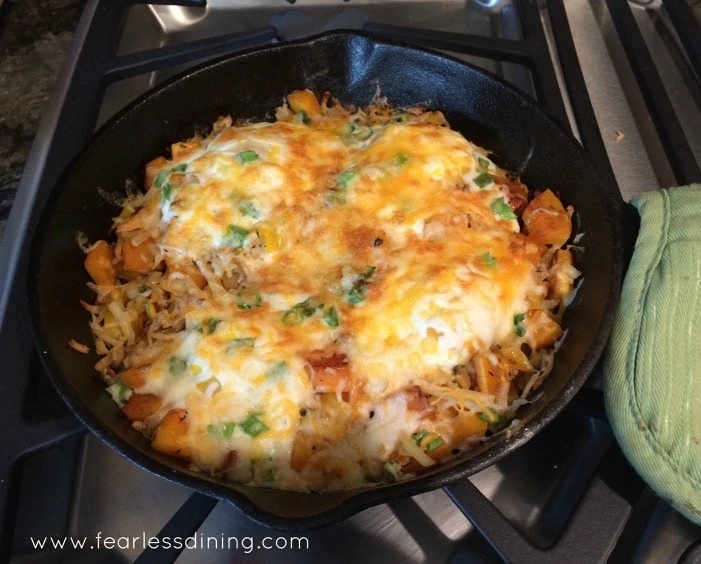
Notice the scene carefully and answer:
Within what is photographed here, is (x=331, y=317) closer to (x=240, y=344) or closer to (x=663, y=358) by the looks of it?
(x=240, y=344)

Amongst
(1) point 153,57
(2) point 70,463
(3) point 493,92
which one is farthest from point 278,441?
(1) point 153,57

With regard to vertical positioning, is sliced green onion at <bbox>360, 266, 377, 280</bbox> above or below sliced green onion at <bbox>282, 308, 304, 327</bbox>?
below

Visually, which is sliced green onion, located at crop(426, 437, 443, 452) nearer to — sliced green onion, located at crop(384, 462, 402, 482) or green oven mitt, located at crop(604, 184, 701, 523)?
sliced green onion, located at crop(384, 462, 402, 482)

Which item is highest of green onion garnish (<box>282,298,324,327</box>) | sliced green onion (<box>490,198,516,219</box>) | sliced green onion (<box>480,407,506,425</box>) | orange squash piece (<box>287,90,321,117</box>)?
orange squash piece (<box>287,90,321,117</box>)

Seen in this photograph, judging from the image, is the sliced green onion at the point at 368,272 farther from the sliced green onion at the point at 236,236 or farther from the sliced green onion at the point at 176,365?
the sliced green onion at the point at 176,365

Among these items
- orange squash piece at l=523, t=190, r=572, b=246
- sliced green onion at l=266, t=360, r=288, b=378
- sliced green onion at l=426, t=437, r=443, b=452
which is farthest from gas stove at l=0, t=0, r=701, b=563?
sliced green onion at l=266, t=360, r=288, b=378

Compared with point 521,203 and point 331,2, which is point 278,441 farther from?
point 331,2

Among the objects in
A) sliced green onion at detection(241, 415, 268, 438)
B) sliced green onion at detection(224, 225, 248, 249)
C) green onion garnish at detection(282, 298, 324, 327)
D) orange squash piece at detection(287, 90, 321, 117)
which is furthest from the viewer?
orange squash piece at detection(287, 90, 321, 117)
